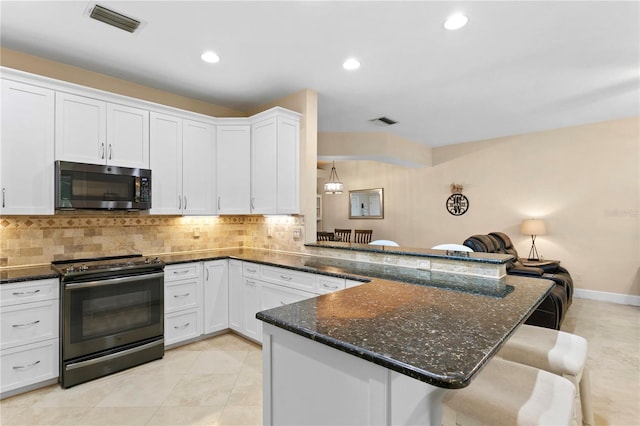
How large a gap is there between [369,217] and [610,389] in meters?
5.59

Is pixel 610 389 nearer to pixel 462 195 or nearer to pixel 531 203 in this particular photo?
pixel 531 203

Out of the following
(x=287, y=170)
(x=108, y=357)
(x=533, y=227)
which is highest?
(x=287, y=170)

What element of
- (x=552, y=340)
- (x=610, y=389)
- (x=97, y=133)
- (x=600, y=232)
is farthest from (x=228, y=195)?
(x=600, y=232)

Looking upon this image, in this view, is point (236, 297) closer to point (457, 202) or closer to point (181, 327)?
point (181, 327)

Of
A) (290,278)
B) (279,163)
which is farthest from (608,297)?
(279,163)

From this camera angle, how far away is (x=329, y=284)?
2463 millimetres

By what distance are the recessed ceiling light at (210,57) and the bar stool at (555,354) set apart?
9.81ft

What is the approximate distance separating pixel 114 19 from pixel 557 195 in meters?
6.28

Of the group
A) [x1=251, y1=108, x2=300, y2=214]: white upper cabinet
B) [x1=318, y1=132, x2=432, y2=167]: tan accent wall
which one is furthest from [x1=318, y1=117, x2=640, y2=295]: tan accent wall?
[x1=251, y1=108, x2=300, y2=214]: white upper cabinet

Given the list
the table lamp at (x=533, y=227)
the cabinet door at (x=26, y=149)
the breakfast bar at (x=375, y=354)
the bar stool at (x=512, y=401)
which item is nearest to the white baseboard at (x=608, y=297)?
the table lamp at (x=533, y=227)

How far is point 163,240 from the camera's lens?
3.55 meters

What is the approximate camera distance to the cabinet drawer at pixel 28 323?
222cm

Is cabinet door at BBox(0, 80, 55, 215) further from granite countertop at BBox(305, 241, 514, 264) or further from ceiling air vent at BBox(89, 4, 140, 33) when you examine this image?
granite countertop at BBox(305, 241, 514, 264)

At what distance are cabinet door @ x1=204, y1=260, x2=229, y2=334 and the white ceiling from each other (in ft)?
6.55
